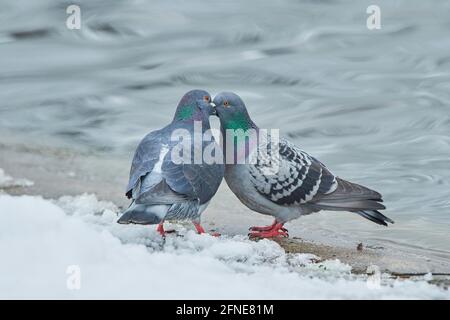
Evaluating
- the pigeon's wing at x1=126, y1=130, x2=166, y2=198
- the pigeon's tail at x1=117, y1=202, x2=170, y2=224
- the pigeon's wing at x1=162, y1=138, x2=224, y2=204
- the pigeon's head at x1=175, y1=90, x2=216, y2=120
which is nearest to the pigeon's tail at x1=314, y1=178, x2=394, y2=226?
the pigeon's wing at x1=162, y1=138, x2=224, y2=204

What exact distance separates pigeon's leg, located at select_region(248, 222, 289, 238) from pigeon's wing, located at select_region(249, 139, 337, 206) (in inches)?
6.0

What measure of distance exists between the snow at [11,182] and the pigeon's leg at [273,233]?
1.65m

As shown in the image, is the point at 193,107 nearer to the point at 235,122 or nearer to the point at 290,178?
the point at 235,122

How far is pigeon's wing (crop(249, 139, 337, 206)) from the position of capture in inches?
225

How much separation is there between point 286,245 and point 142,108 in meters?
4.43

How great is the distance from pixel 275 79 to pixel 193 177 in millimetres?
5593

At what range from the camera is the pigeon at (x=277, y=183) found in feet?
18.8


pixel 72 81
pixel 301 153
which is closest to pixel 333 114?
pixel 72 81

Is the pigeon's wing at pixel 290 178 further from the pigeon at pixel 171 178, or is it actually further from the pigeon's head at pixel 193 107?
the pigeon's head at pixel 193 107

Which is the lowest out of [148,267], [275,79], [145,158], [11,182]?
[148,267]

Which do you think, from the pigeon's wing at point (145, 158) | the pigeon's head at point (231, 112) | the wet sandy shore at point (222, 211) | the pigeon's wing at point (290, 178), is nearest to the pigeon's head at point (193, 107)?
the pigeon's head at point (231, 112)

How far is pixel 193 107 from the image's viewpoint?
5.66m

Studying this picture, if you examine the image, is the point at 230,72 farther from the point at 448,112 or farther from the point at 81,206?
the point at 81,206

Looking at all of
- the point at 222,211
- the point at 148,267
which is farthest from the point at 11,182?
the point at 148,267
